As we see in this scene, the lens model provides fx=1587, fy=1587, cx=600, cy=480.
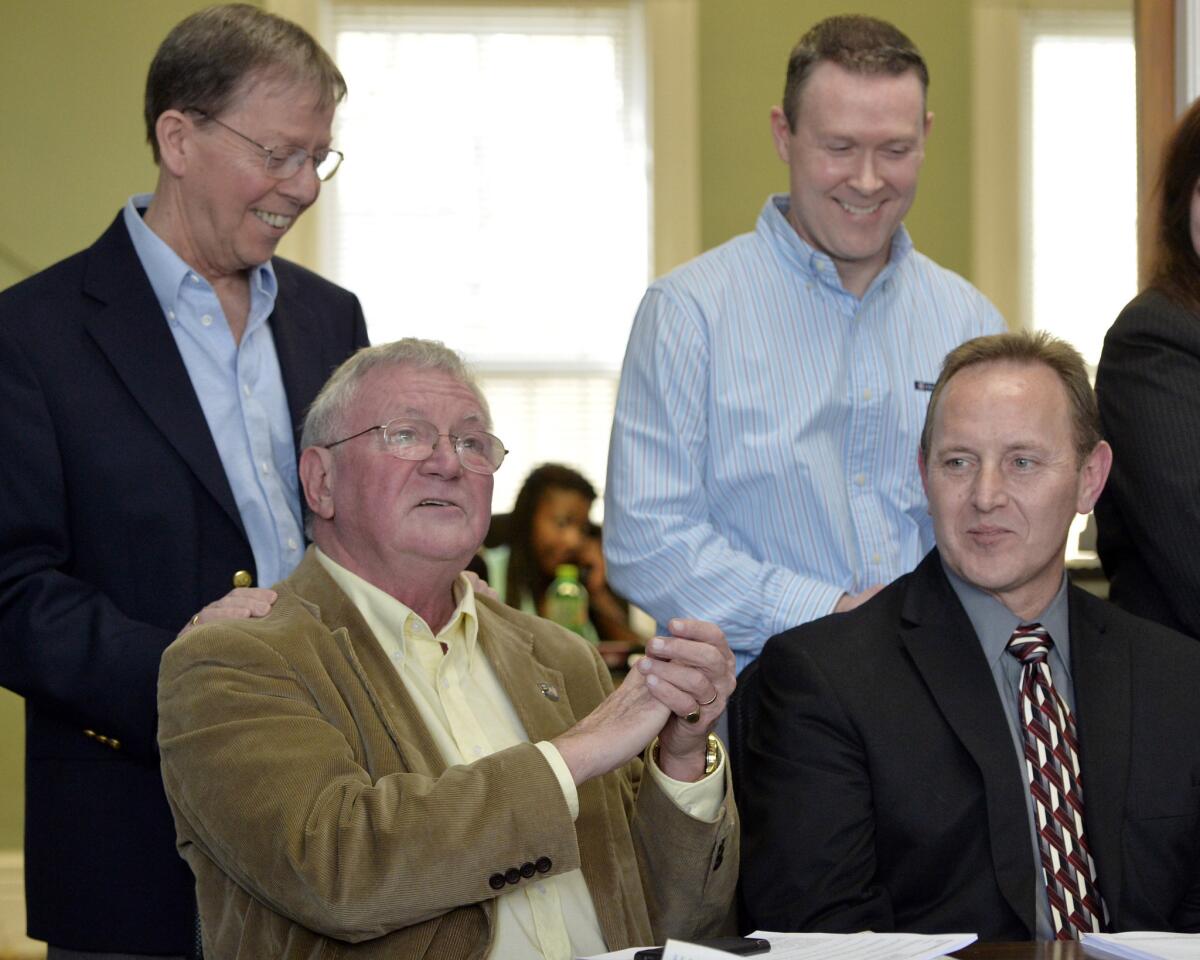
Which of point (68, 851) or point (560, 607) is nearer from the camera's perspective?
point (68, 851)

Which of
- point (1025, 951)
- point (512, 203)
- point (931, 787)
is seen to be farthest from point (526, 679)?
point (512, 203)

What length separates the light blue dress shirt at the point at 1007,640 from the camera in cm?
212

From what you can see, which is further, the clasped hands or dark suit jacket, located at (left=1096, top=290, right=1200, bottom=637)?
dark suit jacket, located at (left=1096, top=290, right=1200, bottom=637)

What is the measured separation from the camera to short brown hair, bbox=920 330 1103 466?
7.18 feet

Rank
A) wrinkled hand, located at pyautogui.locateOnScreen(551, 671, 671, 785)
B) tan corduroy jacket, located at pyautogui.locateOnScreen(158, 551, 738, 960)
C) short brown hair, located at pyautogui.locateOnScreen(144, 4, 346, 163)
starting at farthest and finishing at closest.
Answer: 1. short brown hair, located at pyautogui.locateOnScreen(144, 4, 346, 163)
2. wrinkled hand, located at pyautogui.locateOnScreen(551, 671, 671, 785)
3. tan corduroy jacket, located at pyautogui.locateOnScreen(158, 551, 738, 960)

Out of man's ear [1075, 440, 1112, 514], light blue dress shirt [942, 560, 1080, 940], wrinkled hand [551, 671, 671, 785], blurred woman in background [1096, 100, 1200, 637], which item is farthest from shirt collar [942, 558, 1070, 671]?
wrinkled hand [551, 671, 671, 785]

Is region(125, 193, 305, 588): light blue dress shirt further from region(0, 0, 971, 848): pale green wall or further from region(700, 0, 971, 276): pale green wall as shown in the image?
region(700, 0, 971, 276): pale green wall

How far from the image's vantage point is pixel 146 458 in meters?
2.19

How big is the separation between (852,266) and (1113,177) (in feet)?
12.1

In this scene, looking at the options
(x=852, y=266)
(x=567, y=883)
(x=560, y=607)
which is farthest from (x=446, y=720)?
Answer: (x=560, y=607)

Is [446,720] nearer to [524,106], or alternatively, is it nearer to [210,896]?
→ [210,896]

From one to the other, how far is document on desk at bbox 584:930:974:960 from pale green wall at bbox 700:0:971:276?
4406mm

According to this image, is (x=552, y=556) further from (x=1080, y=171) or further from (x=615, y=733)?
(x=615, y=733)

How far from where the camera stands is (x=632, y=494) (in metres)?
2.45
